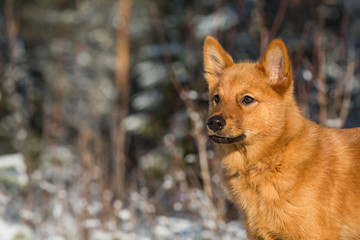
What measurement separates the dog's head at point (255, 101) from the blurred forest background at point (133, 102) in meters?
0.77

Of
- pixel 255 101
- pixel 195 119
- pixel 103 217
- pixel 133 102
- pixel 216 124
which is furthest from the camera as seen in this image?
pixel 133 102

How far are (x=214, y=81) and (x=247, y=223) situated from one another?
1337 millimetres

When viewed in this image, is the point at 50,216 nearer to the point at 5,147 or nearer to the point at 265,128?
the point at 265,128

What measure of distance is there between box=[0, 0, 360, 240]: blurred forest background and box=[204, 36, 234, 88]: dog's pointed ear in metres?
0.58

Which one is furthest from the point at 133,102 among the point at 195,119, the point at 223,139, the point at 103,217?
the point at 223,139

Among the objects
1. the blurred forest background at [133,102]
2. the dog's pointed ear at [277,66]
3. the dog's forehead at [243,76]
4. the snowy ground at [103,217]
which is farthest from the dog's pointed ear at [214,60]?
the snowy ground at [103,217]

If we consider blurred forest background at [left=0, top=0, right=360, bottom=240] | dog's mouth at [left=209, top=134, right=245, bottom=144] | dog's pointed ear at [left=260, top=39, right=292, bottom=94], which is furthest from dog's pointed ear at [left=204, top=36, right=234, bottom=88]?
dog's mouth at [left=209, top=134, right=245, bottom=144]

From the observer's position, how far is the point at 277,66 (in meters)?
3.62

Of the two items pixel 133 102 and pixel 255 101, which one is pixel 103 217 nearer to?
pixel 255 101

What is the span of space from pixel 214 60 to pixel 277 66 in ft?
2.47

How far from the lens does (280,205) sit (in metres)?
3.30

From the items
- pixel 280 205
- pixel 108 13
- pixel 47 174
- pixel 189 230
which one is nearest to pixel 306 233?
pixel 280 205

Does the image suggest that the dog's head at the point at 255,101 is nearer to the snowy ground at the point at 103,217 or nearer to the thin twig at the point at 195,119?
the thin twig at the point at 195,119

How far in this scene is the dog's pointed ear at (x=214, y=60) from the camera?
409cm
